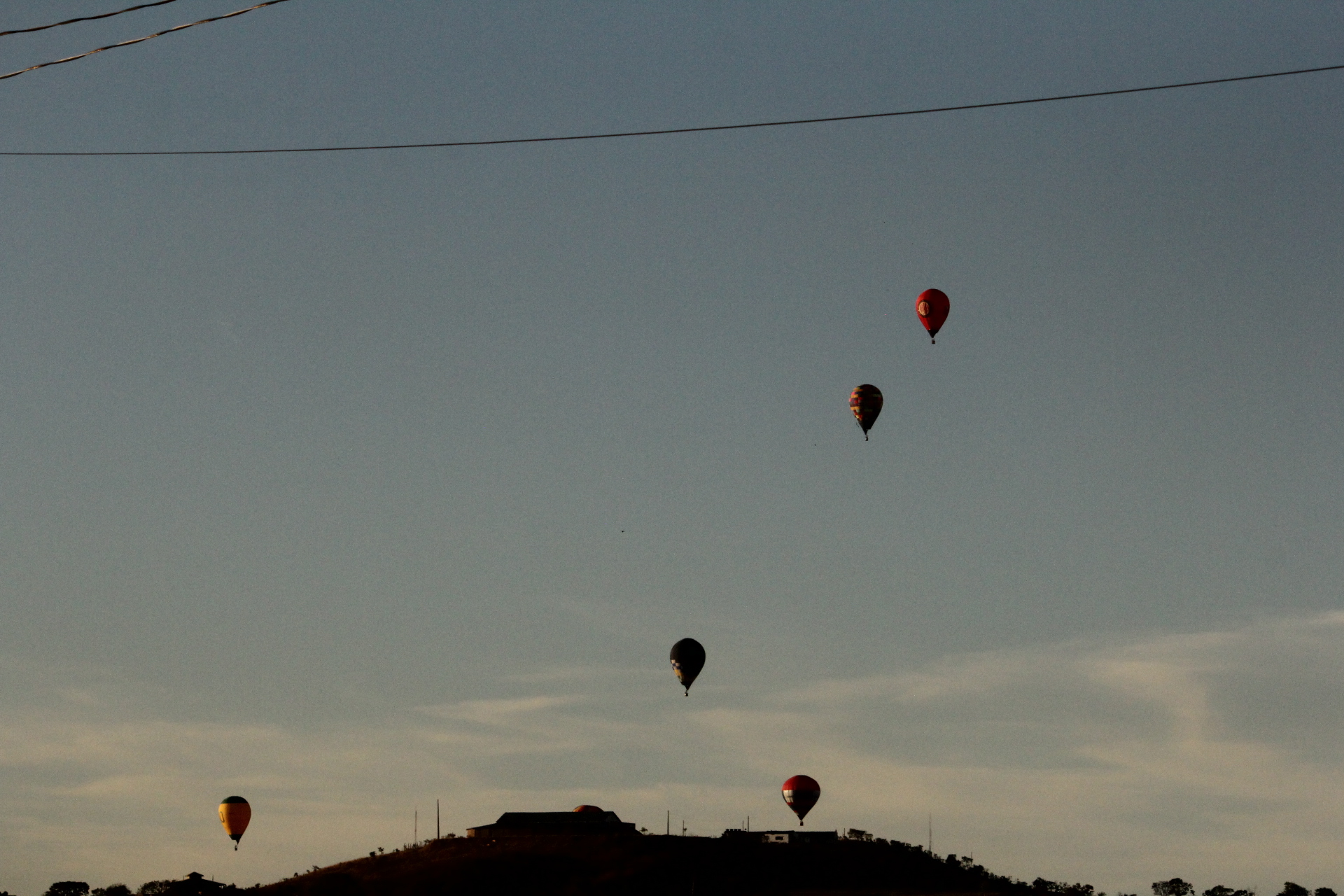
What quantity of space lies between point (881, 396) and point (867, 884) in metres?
30.3

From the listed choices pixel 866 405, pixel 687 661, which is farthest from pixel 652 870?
pixel 866 405

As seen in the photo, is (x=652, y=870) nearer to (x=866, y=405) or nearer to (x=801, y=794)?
(x=801, y=794)

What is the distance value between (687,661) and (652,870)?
54.9 feet

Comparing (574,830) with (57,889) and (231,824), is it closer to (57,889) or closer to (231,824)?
(231,824)

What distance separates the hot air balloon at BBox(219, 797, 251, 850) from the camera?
94000mm

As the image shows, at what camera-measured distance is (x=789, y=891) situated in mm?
94750

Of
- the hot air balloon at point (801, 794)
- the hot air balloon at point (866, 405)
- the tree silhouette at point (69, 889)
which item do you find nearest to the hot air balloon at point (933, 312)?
the hot air balloon at point (866, 405)

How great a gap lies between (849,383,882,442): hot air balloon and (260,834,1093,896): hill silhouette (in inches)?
1089

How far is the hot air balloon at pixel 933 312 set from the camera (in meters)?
75.6

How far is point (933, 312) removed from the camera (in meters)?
75.6

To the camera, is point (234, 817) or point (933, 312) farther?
point (234, 817)

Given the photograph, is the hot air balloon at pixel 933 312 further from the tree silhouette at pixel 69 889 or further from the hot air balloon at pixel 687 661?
the tree silhouette at pixel 69 889

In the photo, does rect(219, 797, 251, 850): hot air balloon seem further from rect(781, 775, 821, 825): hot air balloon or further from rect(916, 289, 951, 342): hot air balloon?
rect(916, 289, 951, 342): hot air balloon

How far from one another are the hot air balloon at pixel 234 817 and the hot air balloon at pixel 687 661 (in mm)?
25514
